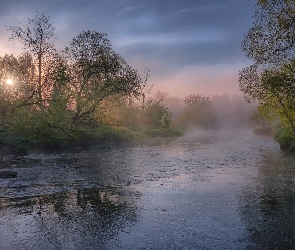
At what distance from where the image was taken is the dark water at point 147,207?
1396cm

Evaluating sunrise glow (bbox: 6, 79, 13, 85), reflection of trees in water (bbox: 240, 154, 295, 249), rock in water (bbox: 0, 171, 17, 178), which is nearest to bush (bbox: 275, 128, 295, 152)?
reflection of trees in water (bbox: 240, 154, 295, 249)

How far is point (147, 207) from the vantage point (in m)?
19.1

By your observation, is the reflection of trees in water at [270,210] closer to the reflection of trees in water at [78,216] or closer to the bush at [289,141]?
the reflection of trees in water at [78,216]

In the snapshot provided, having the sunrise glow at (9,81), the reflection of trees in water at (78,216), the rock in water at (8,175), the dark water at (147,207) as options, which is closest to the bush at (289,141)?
the dark water at (147,207)

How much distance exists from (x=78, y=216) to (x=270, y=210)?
10368mm

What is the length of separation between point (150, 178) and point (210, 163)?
11.2m

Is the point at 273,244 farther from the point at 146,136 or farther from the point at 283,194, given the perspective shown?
the point at 146,136

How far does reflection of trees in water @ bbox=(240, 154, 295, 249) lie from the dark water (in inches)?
1.6

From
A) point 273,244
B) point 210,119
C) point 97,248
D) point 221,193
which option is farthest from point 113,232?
point 210,119

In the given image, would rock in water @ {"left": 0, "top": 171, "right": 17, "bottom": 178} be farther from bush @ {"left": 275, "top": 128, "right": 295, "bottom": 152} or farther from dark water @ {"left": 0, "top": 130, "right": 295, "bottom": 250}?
bush @ {"left": 275, "top": 128, "right": 295, "bottom": 152}

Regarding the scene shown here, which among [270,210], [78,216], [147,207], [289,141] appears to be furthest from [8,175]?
[289,141]

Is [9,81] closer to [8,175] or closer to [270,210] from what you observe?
[8,175]

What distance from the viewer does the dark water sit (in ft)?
45.8

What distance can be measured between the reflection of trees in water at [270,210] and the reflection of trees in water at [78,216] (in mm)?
5876
